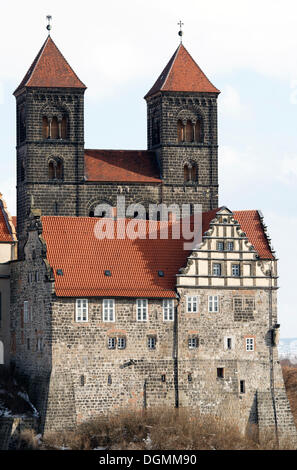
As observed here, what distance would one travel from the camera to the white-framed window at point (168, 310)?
113750 mm

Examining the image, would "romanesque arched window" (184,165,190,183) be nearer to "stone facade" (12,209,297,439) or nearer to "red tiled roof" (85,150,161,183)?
"red tiled roof" (85,150,161,183)

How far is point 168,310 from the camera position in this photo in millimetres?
113875

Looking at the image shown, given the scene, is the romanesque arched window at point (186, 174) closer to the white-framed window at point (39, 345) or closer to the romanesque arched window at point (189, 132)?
the romanesque arched window at point (189, 132)

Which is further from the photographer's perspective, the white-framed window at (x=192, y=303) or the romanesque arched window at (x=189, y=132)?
the romanesque arched window at (x=189, y=132)

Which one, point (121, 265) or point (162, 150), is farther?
point (162, 150)

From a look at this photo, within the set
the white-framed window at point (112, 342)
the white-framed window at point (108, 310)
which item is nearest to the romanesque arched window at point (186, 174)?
the white-framed window at point (108, 310)

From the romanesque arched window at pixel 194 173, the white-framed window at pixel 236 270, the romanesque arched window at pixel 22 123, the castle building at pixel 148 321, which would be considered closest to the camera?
the castle building at pixel 148 321

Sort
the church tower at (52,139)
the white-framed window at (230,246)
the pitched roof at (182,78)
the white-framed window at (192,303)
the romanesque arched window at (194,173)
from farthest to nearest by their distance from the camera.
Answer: the romanesque arched window at (194,173) < the pitched roof at (182,78) < the church tower at (52,139) < the white-framed window at (230,246) < the white-framed window at (192,303)

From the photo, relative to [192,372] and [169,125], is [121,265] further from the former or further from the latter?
[169,125]

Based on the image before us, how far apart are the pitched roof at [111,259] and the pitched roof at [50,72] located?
17.5 m

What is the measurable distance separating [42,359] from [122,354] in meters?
4.85

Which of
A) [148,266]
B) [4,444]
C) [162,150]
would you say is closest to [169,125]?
[162,150]

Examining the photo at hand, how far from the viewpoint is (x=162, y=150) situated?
134500 millimetres

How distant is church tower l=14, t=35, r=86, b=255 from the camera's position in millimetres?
131875
